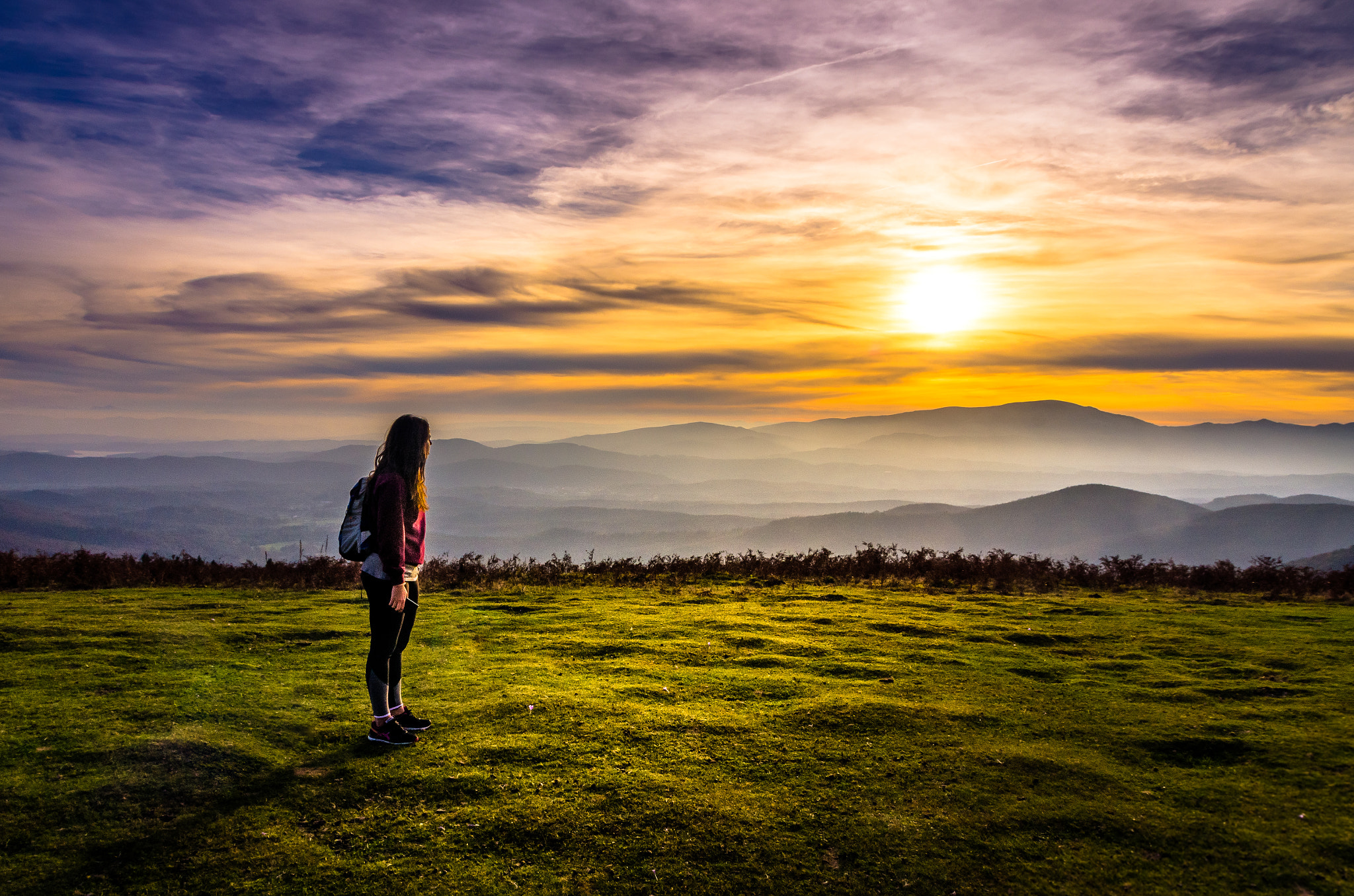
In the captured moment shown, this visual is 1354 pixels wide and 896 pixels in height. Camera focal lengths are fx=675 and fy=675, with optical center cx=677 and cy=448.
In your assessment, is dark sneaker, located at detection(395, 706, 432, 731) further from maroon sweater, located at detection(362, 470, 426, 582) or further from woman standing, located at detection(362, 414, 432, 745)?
maroon sweater, located at detection(362, 470, 426, 582)

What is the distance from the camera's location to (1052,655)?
11977mm

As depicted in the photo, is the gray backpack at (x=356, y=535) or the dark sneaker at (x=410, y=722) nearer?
the gray backpack at (x=356, y=535)

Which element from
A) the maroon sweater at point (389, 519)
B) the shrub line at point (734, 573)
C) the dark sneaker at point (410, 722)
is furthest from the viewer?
the shrub line at point (734, 573)

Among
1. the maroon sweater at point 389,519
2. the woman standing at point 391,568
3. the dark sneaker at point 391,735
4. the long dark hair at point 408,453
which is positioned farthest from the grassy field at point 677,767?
the long dark hair at point 408,453

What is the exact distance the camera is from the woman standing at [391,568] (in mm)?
7324

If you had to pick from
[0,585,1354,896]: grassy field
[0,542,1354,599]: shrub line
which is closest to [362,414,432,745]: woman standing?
[0,585,1354,896]: grassy field

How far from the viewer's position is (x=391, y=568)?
23.9 ft

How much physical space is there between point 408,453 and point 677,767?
4.47m

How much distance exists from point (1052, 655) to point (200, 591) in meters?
20.9

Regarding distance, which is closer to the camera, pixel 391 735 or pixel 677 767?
pixel 677 767

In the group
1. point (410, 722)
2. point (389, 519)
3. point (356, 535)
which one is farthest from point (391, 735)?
point (389, 519)

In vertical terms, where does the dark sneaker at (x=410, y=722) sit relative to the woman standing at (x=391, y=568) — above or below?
below

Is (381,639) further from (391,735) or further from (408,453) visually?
(408,453)

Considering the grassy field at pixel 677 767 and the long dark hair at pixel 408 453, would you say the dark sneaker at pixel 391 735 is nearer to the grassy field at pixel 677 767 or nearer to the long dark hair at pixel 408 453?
the grassy field at pixel 677 767
